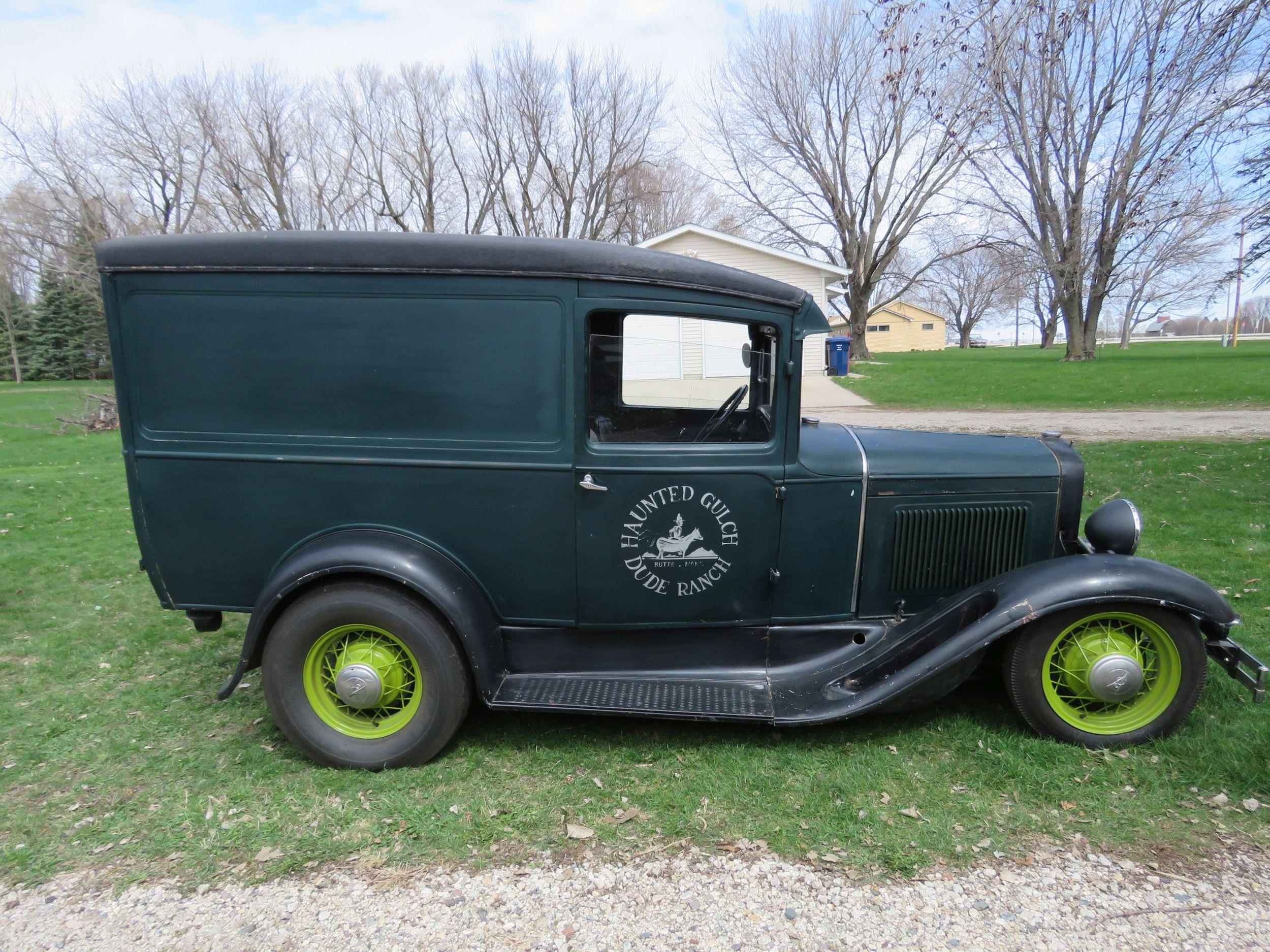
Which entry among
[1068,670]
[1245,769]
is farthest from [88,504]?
[1245,769]

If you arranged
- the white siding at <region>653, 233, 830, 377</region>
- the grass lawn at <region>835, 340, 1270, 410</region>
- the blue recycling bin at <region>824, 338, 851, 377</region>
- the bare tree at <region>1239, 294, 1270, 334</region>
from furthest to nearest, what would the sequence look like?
the bare tree at <region>1239, 294, 1270, 334</region> → the blue recycling bin at <region>824, 338, 851, 377</region> → the white siding at <region>653, 233, 830, 377</region> → the grass lawn at <region>835, 340, 1270, 410</region>

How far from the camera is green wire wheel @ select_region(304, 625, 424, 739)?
3.22m

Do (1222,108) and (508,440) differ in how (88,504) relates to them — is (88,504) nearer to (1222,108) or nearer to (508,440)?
(508,440)

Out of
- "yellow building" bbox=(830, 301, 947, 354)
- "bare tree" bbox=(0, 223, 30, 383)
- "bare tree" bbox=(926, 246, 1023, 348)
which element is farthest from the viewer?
"yellow building" bbox=(830, 301, 947, 354)

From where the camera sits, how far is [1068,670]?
10.7 ft

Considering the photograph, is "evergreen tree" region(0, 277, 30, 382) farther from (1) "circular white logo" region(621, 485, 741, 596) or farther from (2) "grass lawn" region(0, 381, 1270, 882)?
(1) "circular white logo" region(621, 485, 741, 596)

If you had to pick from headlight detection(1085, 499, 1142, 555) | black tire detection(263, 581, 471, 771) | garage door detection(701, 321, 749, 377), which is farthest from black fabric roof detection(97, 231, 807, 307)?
headlight detection(1085, 499, 1142, 555)

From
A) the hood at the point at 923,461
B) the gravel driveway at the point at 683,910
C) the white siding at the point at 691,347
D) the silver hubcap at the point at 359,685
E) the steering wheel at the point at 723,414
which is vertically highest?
the white siding at the point at 691,347

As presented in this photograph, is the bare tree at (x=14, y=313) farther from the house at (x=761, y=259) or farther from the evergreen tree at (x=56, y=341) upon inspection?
the house at (x=761, y=259)

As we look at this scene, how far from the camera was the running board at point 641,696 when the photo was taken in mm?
3184

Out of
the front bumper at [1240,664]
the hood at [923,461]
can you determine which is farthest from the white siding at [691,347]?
the front bumper at [1240,664]

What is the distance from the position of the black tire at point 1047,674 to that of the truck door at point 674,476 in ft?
3.56

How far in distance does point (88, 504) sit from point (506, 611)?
8093 millimetres

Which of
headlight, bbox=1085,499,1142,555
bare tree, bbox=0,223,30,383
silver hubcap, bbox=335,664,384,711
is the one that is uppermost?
bare tree, bbox=0,223,30,383
